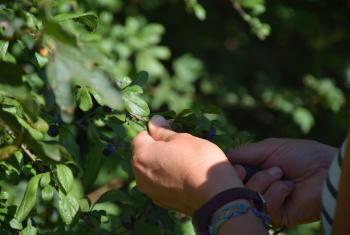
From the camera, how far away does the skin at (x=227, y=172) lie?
4.95ft

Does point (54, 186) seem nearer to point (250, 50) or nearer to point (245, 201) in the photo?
point (245, 201)

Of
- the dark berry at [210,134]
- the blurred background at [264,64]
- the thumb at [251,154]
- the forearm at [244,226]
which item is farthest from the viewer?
the blurred background at [264,64]

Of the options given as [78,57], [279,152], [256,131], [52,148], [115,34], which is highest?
[78,57]

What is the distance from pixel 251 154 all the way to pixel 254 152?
1 centimetres

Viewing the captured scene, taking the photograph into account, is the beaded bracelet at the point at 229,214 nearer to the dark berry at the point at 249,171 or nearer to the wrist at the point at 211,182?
the wrist at the point at 211,182

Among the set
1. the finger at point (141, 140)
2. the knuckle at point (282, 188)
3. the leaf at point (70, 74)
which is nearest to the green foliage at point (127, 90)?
the leaf at point (70, 74)

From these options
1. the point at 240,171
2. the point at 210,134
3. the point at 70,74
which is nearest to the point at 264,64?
the point at 210,134

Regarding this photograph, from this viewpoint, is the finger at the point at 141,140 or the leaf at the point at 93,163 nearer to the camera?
the finger at the point at 141,140

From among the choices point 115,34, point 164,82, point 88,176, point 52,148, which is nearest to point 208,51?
point 164,82

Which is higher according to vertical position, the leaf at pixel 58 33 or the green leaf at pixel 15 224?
the leaf at pixel 58 33

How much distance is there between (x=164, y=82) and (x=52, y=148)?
2.47 meters

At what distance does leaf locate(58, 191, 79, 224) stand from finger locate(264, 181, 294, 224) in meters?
0.40

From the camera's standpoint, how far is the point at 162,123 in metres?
1.76

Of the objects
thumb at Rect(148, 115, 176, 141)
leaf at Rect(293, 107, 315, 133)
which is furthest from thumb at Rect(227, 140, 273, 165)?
leaf at Rect(293, 107, 315, 133)
